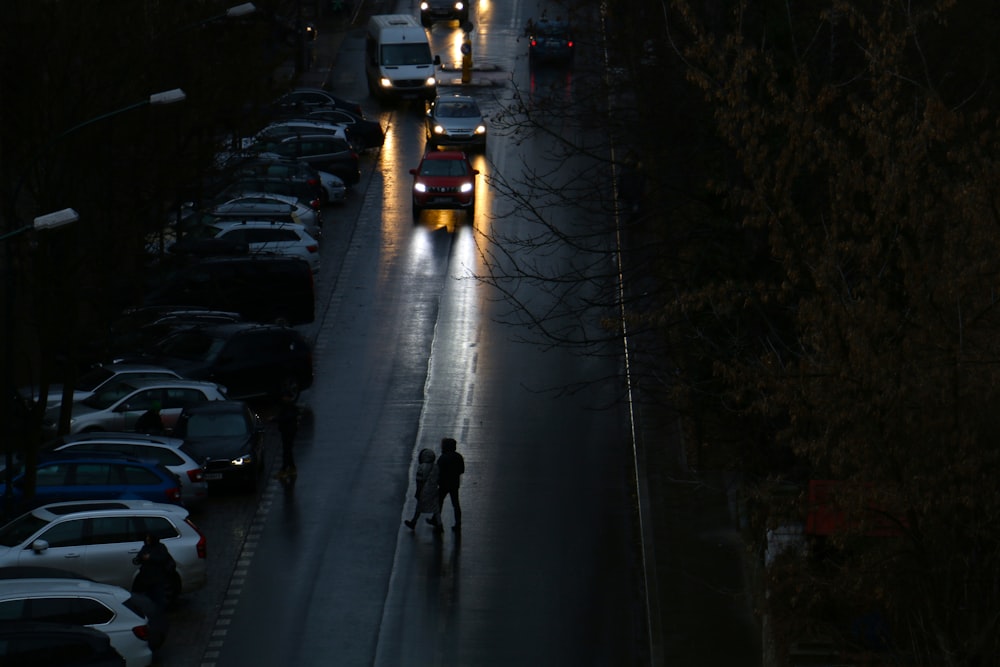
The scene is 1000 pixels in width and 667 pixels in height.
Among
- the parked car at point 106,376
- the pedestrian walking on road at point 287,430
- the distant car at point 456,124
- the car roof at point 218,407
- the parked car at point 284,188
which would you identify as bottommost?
the pedestrian walking on road at point 287,430

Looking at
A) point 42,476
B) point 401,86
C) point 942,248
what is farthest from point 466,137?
point 942,248

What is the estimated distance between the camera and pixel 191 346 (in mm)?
34562

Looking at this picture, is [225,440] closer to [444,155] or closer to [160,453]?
[160,453]

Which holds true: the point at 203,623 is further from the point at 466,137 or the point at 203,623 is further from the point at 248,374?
the point at 466,137

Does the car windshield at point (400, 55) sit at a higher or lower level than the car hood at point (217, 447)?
higher

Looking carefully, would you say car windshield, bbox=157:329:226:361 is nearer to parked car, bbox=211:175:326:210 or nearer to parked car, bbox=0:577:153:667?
parked car, bbox=211:175:326:210

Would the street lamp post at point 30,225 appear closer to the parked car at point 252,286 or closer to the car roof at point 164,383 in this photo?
the car roof at point 164,383

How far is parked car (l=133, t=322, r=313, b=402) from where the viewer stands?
33906mm

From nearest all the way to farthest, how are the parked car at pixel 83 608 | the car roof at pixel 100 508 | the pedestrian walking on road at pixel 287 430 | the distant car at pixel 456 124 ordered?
the parked car at pixel 83 608 < the car roof at pixel 100 508 < the pedestrian walking on road at pixel 287 430 < the distant car at pixel 456 124

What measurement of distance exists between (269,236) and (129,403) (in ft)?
33.4

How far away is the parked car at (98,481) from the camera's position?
88.0 ft

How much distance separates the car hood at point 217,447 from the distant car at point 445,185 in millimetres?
17091

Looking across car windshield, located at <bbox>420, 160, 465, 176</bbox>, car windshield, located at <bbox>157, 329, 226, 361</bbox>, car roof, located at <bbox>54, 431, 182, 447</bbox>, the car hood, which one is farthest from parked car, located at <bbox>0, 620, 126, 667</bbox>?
car windshield, located at <bbox>420, 160, 465, 176</bbox>

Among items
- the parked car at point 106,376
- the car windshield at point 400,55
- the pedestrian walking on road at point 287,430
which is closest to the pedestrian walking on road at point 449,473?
the pedestrian walking on road at point 287,430
